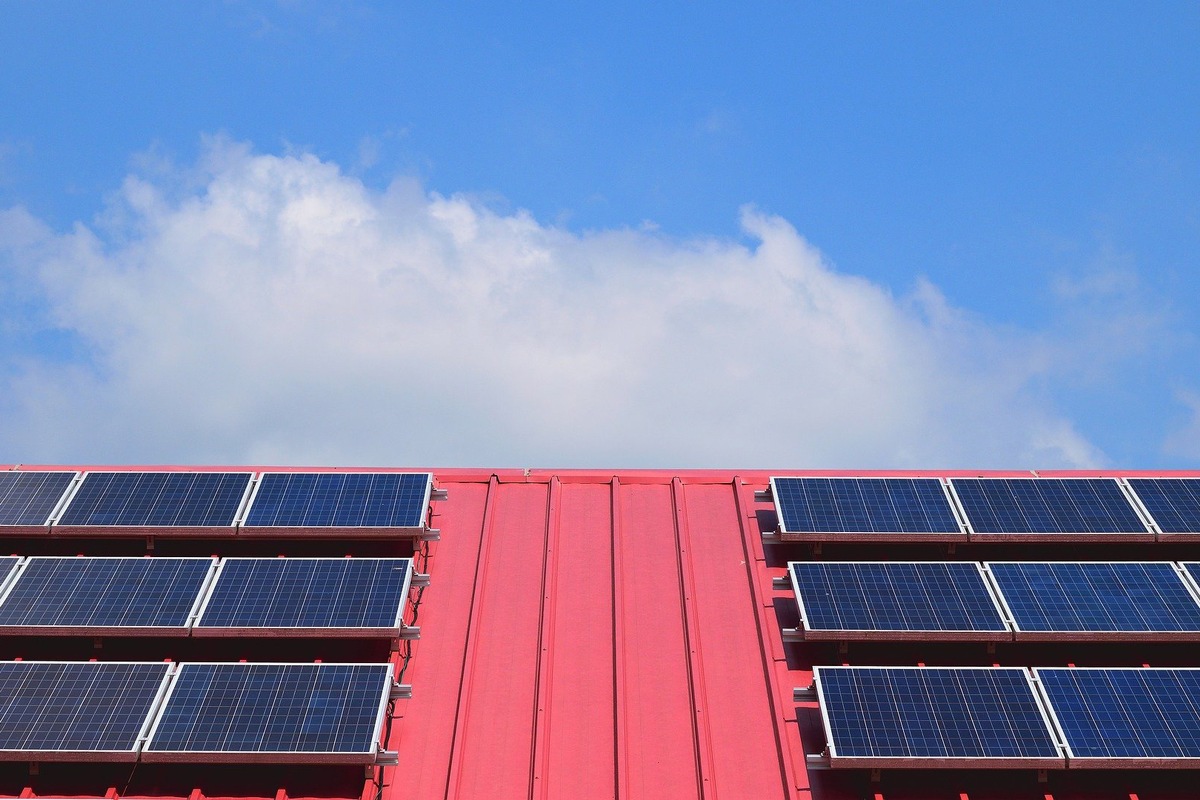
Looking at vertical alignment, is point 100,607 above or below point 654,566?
below

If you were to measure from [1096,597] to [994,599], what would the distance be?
1.89 meters

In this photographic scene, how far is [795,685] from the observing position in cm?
1783

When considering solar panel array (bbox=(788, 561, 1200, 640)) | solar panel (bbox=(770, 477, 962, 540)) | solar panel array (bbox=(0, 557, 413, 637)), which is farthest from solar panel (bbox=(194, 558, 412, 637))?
solar panel (bbox=(770, 477, 962, 540))

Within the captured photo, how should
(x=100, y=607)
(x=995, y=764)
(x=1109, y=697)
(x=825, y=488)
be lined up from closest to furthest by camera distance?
(x=995, y=764) < (x=1109, y=697) < (x=100, y=607) < (x=825, y=488)

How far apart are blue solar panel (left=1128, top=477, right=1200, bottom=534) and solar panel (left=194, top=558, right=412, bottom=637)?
1508cm

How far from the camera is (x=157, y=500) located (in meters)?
21.1

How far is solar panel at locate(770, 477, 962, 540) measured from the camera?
20.4m

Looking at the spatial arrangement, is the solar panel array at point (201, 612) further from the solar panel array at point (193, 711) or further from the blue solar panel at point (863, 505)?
the blue solar panel at point (863, 505)

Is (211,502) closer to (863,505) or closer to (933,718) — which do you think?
(863,505)

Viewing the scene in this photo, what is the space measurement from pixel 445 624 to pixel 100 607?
6.21 m

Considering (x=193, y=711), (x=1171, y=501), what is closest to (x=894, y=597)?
Answer: (x=1171, y=501)

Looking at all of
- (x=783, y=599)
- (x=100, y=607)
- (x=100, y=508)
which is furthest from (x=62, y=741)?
(x=783, y=599)

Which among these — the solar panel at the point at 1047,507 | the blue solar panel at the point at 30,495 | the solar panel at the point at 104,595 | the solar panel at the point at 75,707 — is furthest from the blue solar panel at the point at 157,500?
the solar panel at the point at 1047,507

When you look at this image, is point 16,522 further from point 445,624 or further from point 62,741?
point 445,624
